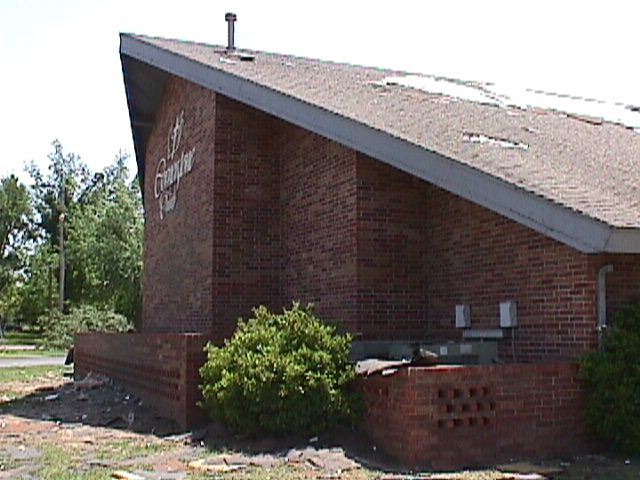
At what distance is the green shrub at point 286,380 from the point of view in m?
9.44

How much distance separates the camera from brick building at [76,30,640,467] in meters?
8.77

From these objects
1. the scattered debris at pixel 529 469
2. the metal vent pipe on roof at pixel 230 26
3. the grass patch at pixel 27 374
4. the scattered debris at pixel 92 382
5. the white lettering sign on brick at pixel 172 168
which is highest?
the metal vent pipe on roof at pixel 230 26

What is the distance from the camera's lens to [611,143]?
12.6 meters

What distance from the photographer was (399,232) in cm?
1195

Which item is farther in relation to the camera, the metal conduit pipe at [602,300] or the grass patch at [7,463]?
the metal conduit pipe at [602,300]

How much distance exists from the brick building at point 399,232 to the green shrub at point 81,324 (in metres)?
19.1

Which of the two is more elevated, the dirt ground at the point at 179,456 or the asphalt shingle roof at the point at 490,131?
the asphalt shingle roof at the point at 490,131

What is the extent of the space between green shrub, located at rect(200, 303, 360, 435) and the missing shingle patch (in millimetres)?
2994

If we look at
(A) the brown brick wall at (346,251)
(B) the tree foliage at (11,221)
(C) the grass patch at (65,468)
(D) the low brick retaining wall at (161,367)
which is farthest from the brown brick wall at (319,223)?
(B) the tree foliage at (11,221)

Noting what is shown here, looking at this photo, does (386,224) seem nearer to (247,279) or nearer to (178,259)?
(247,279)

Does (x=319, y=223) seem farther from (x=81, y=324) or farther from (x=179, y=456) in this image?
(x=81, y=324)

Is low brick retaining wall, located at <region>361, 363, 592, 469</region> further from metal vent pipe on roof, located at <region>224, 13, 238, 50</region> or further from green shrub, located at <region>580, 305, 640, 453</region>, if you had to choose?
metal vent pipe on roof, located at <region>224, 13, 238, 50</region>

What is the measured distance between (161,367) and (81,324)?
85.4 feet

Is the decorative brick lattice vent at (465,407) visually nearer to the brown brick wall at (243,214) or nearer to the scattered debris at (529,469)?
the scattered debris at (529,469)
